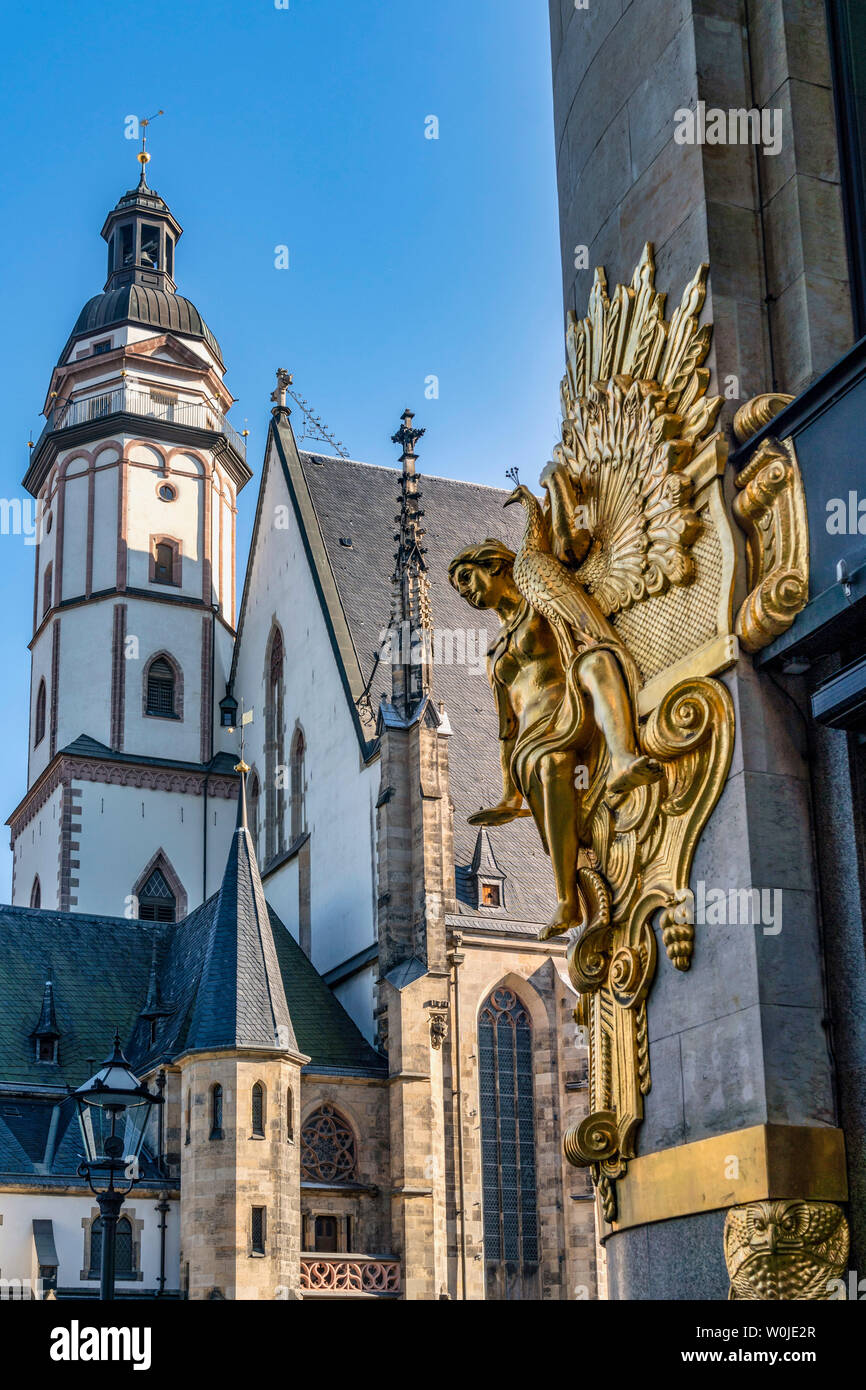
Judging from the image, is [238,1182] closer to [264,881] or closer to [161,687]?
[264,881]

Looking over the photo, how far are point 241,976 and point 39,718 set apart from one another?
1560 centimetres

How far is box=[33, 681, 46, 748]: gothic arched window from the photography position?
144 ft

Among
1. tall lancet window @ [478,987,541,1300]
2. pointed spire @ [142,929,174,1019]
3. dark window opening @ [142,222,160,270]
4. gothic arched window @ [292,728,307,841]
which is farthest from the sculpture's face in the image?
dark window opening @ [142,222,160,270]

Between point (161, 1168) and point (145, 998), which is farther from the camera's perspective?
point (145, 998)

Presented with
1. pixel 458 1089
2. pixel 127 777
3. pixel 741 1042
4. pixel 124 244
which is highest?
pixel 124 244

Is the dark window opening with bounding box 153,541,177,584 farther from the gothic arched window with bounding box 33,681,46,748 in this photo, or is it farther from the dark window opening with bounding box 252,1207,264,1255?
the dark window opening with bounding box 252,1207,264,1255

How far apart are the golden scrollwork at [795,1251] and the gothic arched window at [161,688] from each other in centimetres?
3882

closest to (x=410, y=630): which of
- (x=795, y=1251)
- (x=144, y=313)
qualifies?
(x=144, y=313)

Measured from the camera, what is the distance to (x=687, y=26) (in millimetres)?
5648

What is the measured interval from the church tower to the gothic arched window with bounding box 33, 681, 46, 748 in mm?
68

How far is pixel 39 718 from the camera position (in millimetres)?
44094

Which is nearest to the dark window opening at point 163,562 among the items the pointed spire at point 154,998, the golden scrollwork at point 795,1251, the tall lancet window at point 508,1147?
the pointed spire at point 154,998

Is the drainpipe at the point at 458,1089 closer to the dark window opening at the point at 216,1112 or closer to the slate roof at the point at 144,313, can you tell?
the dark window opening at the point at 216,1112

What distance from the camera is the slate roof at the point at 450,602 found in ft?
116
